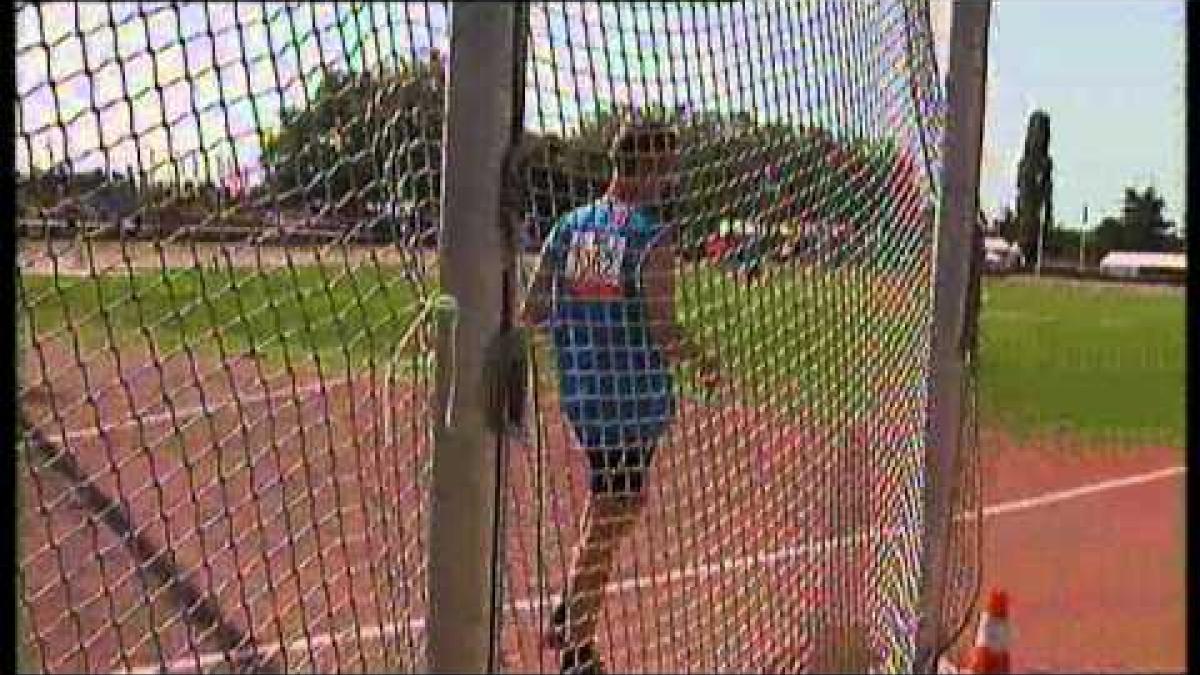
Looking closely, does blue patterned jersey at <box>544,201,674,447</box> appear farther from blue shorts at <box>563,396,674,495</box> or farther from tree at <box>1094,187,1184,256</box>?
tree at <box>1094,187,1184,256</box>

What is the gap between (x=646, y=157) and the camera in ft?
8.79

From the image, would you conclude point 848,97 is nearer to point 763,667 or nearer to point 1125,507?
point 763,667

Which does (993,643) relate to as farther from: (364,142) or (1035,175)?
(364,142)

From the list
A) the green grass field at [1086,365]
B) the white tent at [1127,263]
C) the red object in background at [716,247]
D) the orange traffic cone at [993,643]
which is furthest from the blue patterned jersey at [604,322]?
the white tent at [1127,263]

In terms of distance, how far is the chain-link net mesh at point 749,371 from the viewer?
2775 millimetres

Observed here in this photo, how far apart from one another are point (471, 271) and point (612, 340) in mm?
1014

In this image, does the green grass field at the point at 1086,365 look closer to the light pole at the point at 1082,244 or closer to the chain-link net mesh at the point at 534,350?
the light pole at the point at 1082,244

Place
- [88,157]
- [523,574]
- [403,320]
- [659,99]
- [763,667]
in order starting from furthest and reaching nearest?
[763,667]
[523,574]
[659,99]
[403,320]
[88,157]

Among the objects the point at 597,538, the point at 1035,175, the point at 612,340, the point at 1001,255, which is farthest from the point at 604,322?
the point at 1001,255

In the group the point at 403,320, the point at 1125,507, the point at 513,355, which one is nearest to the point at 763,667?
the point at 403,320

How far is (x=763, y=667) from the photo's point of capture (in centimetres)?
328

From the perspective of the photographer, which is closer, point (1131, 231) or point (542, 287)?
point (542, 287)

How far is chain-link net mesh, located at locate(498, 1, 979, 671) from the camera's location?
278 cm

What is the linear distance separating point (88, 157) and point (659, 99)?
34.4 inches
